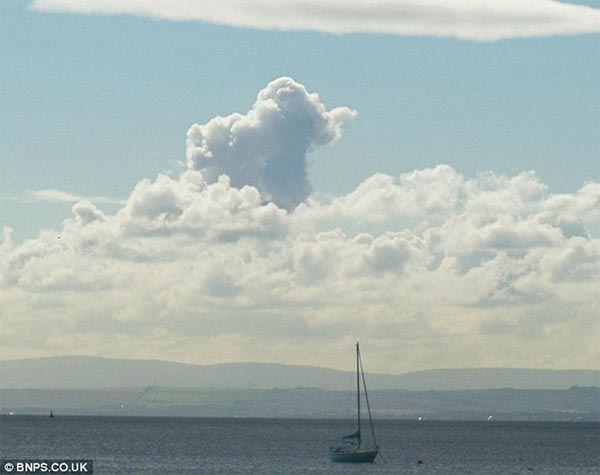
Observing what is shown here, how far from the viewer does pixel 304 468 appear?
186 metres

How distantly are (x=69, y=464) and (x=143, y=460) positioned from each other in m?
17.9

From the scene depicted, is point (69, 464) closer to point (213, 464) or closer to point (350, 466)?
point (213, 464)

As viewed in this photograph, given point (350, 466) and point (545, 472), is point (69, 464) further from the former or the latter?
point (545, 472)

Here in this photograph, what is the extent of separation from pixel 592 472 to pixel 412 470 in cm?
3093

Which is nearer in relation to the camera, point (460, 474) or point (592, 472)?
point (460, 474)

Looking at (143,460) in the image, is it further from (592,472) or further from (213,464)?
(592,472)

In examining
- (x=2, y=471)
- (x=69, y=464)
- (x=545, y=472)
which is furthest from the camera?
(x=545, y=472)

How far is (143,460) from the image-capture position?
649ft

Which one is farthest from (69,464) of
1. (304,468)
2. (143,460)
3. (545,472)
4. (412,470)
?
(545,472)

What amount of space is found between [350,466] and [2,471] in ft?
173

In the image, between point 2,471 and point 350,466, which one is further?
point 350,466

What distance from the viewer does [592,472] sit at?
199 meters

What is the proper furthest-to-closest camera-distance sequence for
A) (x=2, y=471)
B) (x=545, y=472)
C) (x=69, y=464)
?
(x=545, y=472) → (x=69, y=464) → (x=2, y=471)

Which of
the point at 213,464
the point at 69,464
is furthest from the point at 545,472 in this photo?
the point at 69,464
